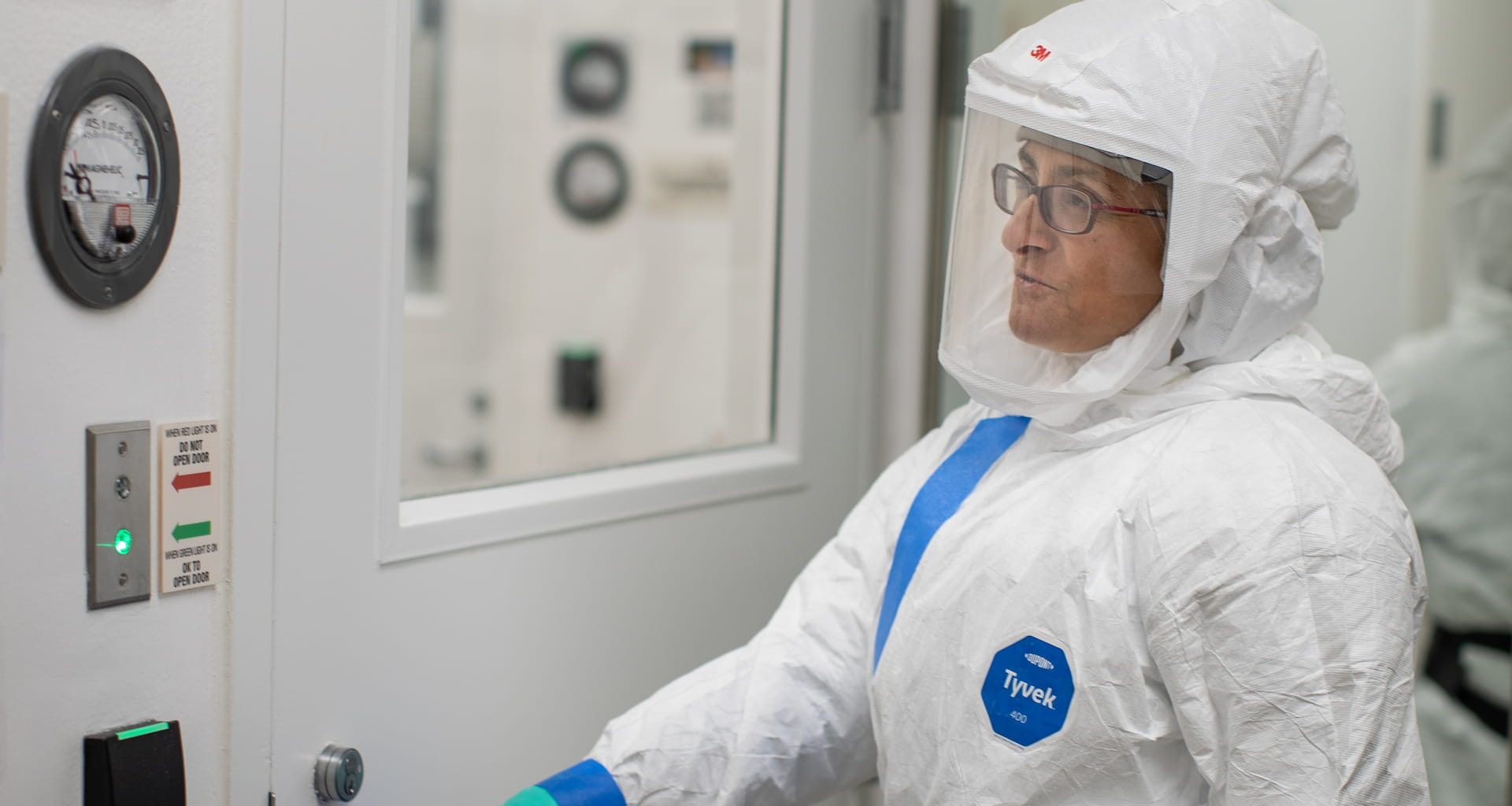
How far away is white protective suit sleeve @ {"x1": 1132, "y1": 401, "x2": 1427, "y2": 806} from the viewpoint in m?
0.84

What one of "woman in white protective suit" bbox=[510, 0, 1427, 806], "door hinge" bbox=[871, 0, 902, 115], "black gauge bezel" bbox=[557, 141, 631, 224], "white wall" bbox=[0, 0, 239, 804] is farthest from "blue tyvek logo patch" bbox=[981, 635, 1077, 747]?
"black gauge bezel" bbox=[557, 141, 631, 224]

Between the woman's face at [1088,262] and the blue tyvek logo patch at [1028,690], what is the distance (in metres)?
0.27

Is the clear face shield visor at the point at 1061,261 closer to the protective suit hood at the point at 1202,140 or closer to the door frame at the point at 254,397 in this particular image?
the protective suit hood at the point at 1202,140

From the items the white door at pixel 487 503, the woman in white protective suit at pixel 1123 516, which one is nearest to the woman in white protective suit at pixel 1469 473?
the woman in white protective suit at pixel 1123 516

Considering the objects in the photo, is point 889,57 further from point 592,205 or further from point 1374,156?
point 592,205

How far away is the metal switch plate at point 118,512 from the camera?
0.88 metres

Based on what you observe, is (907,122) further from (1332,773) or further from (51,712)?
(51,712)

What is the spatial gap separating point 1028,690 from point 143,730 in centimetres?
66

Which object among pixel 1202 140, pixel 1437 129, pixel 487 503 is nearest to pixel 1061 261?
pixel 1202 140

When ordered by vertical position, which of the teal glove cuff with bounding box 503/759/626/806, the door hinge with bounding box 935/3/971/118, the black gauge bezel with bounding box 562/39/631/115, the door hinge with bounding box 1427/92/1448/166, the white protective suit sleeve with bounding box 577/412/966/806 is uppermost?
the black gauge bezel with bounding box 562/39/631/115

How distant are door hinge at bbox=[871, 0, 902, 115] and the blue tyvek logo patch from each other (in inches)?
32.7

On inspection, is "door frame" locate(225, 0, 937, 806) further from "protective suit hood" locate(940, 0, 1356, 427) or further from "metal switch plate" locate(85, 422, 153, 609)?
"protective suit hood" locate(940, 0, 1356, 427)

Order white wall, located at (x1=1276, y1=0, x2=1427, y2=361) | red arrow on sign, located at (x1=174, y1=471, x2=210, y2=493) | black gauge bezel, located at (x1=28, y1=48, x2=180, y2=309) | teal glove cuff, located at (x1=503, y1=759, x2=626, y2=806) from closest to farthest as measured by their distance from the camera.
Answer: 1. black gauge bezel, located at (x1=28, y1=48, x2=180, y2=309)
2. red arrow on sign, located at (x1=174, y1=471, x2=210, y2=493)
3. teal glove cuff, located at (x1=503, y1=759, x2=626, y2=806)
4. white wall, located at (x1=1276, y1=0, x2=1427, y2=361)

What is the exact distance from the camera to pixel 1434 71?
5.13 ft
